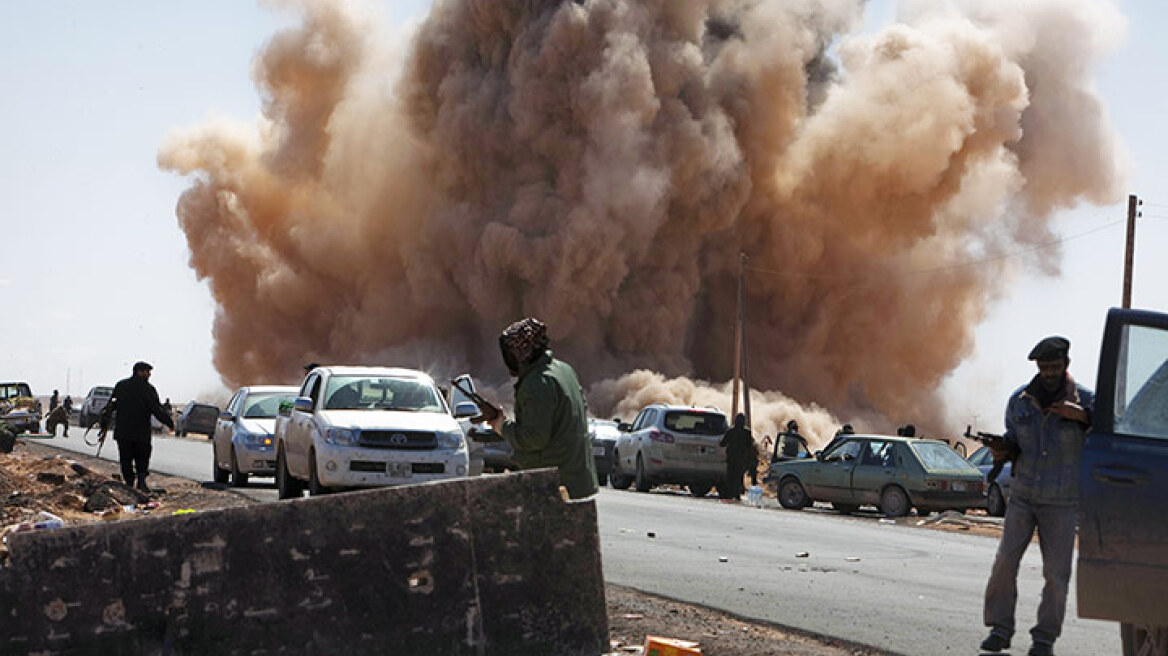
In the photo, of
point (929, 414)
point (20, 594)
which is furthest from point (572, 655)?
point (929, 414)

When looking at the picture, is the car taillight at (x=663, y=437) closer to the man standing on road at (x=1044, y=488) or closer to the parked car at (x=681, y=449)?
the parked car at (x=681, y=449)

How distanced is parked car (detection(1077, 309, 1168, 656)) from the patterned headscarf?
2.71m

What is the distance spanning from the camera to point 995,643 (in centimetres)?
806

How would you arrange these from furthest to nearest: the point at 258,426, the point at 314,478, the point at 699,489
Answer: the point at 699,489 → the point at 258,426 → the point at 314,478

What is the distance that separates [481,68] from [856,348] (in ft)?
64.0

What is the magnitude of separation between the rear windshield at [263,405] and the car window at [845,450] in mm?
8651

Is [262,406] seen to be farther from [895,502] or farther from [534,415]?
[534,415]

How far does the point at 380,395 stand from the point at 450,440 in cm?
123

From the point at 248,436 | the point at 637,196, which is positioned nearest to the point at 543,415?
the point at 248,436

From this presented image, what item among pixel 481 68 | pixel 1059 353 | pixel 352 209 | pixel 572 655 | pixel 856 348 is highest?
pixel 481 68

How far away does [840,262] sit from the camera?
63188 millimetres

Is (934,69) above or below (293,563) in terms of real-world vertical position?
above

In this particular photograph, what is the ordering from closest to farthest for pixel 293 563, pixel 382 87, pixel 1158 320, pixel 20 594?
pixel 20 594
pixel 293 563
pixel 1158 320
pixel 382 87

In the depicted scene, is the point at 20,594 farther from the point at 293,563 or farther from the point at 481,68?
the point at 481,68
